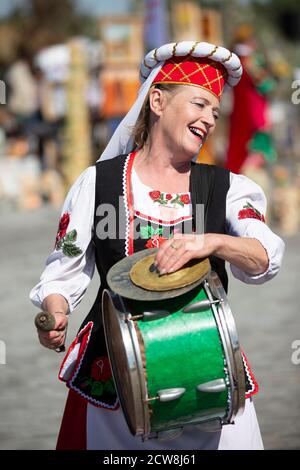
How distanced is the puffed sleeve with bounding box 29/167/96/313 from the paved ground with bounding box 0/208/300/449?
1860 millimetres

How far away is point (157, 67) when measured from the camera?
3.04m

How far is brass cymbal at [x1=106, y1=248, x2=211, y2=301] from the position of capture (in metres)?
2.59

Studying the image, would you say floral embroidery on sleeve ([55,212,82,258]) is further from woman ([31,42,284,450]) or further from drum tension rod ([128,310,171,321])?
drum tension rod ([128,310,171,321])

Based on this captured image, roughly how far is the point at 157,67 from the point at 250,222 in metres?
0.55

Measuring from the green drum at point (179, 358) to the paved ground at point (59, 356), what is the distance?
1975 mm

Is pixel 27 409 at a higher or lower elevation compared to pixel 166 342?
lower

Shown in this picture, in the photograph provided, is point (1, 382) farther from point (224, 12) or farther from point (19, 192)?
point (224, 12)

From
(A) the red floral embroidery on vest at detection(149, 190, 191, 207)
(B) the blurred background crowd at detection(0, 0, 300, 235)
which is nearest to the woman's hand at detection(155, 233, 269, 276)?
(A) the red floral embroidery on vest at detection(149, 190, 191, 207)

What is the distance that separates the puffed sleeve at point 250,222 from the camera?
2.86 meters

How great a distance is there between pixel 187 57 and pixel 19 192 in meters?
10.1

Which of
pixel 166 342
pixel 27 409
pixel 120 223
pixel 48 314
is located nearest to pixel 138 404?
pixel 166 342

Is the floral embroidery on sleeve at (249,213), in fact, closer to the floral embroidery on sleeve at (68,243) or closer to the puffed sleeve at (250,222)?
the puffed sleeve at (250,222)

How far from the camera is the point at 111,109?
12.4 metres

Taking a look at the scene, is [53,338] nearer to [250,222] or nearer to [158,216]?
[158,216]
